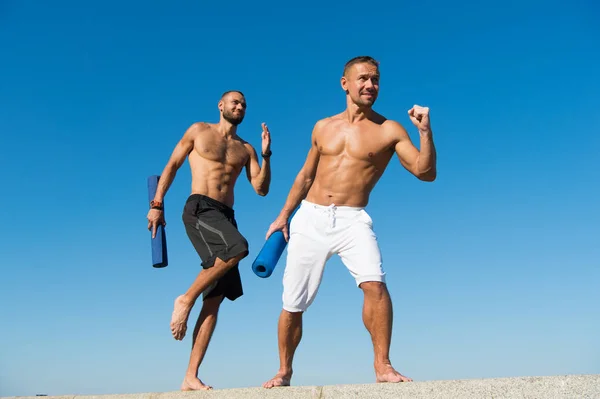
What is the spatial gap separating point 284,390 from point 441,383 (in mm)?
1411

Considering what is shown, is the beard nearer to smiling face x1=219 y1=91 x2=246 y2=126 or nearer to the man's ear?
smiling face x1=219 y1=91 x2=246 y2=126

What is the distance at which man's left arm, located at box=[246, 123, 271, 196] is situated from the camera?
7.92 metres

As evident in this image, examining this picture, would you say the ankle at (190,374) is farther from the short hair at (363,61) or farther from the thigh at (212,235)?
the short hair at (363,61)

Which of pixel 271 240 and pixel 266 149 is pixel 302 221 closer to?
pixel 271 240

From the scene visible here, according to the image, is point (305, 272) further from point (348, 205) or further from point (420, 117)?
point (420, 117)

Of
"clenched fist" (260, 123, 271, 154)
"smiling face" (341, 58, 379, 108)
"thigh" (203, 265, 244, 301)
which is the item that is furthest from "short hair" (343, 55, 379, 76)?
"thigh" (203, 265, 244, 301)

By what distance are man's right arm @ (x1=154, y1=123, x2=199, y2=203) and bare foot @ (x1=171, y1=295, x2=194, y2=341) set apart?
136 cm

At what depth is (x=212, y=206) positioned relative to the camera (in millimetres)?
7762

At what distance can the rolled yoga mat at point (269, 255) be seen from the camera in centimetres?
706

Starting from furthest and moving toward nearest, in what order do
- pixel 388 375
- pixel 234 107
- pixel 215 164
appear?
pixel 234 107 → pixel 215 164 → pixel 388 375

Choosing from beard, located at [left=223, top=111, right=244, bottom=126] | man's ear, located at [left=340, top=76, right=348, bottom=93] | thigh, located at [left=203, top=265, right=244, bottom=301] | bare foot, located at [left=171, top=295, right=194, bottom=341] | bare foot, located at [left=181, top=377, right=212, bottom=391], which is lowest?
bare foot, located at [left=181, top=377, right=212, bottom=391]

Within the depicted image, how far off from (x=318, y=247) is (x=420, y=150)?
1394 mm

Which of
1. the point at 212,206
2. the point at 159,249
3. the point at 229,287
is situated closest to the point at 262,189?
the point at 212,206

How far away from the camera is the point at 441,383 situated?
546 centimetres
